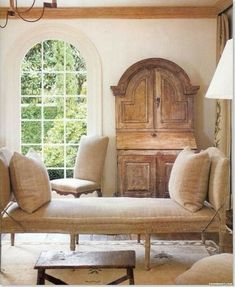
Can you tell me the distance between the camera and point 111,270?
306 cm

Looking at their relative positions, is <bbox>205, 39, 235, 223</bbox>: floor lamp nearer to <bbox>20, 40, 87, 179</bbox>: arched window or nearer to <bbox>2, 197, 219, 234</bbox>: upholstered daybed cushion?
<bbox>2, 197, 219, 234</bbox>: upholstered daybed cushion

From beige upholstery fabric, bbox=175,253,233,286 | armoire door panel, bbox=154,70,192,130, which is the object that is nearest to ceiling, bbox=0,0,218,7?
armoire door panel, bbox=154,70,192,130

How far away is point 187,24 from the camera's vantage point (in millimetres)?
5328

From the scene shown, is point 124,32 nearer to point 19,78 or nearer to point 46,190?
point 19,78

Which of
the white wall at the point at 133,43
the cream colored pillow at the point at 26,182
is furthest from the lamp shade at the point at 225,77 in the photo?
the white wall at the point at 133,43

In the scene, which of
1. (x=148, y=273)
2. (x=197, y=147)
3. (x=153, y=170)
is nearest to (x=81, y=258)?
(x=148, y=273)

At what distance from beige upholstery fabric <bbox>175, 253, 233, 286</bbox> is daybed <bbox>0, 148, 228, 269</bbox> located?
1436 millimetres

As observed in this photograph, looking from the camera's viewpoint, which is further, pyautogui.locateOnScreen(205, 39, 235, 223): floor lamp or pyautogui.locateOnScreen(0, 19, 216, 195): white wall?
pyautogui.locateOnScreen(0, 19, 216, 195): white wall

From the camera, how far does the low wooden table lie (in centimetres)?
235

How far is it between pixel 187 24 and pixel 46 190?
284cm

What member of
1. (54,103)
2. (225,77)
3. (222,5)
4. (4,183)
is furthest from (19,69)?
(225,77)

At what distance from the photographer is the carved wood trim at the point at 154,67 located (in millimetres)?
5133

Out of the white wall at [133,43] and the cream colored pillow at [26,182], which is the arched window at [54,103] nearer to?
the white wall at [133,43]

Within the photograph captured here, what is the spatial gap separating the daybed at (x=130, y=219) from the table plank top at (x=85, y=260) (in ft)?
2.45
